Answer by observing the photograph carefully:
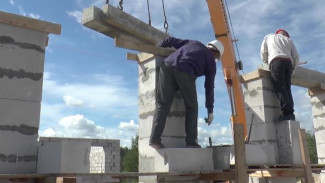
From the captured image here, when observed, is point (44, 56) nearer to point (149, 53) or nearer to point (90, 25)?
point (90, 25)

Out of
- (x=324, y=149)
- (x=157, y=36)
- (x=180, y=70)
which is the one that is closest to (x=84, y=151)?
(x=180, y=70)

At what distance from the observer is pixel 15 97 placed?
169 inches

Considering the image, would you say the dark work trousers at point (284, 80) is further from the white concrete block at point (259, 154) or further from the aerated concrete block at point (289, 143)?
the white concrete block at point (259, 154)

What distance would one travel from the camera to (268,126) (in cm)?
714

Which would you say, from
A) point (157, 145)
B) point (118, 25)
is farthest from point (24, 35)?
point (157, 145)

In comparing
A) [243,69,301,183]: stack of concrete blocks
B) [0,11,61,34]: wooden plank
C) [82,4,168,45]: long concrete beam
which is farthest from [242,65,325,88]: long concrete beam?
[0,11,61,34]: wooden plank

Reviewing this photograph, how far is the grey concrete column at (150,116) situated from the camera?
5.25 m

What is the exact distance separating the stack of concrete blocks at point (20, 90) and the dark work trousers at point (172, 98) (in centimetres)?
164

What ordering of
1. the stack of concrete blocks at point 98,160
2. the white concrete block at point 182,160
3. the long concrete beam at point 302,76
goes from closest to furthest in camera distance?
the white concrete block at point 182,160
the long concrete beam at point 302,76
the stack of concrete blocks at point 98,160

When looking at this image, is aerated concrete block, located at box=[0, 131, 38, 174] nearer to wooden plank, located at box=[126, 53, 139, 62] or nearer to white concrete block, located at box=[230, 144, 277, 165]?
wooden plank, located at box=[126, 53, 139, 62]

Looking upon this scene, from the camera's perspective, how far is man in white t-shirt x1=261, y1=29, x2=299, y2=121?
6.98 meters

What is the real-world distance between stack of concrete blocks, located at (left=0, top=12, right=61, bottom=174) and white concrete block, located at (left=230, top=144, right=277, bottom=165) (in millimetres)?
3501

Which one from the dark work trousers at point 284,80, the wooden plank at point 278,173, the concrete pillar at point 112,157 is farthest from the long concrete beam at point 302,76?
the concrete pillar at point 112,157

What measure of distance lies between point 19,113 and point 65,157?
34.9 inches
